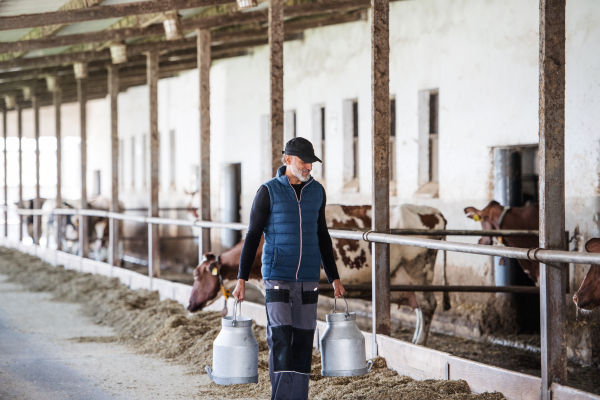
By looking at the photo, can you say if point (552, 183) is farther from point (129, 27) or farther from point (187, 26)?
point (129, 27)

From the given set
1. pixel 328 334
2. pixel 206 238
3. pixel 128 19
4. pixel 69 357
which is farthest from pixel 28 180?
pixel 328 334

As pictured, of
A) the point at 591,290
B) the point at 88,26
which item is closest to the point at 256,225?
the point at 591,290

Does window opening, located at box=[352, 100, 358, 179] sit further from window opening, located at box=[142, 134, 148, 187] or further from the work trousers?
window opening, located at box=[142, 134, 148, 187]

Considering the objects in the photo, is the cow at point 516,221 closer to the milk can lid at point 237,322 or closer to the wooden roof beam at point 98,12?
the wooden roof beam at point 98,12

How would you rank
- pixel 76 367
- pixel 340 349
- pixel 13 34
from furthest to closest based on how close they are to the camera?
pixel 13 34
pixel 76 367
pixel 340 349

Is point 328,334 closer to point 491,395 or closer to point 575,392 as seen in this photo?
point 491,395

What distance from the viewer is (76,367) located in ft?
20.8

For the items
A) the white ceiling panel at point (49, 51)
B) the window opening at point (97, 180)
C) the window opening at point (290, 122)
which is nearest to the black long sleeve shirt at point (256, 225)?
the window opening at point (290, 122)

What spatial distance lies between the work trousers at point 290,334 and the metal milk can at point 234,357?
115 mm

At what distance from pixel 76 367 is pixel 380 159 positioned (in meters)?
3.09

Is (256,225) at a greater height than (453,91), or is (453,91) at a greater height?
(453,91)

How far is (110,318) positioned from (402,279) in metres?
3.48

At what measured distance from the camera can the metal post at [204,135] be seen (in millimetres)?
9266

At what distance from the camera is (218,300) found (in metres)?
8.64
